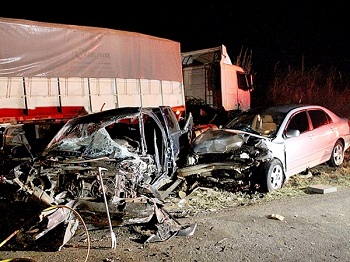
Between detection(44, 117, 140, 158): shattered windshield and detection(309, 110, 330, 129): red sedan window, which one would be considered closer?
detection(44, 117, 140, 158): shattered windshield

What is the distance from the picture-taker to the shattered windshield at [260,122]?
23.2 feet

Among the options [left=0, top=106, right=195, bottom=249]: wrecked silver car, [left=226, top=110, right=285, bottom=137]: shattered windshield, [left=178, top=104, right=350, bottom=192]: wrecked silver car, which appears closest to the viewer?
[left=0, top=106, right=195, bottom=249]: wrecked silver car

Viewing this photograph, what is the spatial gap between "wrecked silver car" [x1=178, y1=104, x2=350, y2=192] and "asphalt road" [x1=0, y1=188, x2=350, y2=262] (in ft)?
3.13

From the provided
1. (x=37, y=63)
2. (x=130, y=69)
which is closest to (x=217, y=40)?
(x=130, y=69)

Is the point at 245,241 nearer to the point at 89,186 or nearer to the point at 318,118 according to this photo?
the point at 89,186

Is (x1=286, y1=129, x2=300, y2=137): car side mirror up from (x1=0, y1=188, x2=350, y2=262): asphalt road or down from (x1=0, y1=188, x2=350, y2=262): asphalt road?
up

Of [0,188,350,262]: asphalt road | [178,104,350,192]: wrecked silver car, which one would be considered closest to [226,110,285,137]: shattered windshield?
[178,104,350,192]: wrecked silver car

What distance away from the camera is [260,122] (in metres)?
7.48

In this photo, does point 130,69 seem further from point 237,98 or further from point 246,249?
point 246,249

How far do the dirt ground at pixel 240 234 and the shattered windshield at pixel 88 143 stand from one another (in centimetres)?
108

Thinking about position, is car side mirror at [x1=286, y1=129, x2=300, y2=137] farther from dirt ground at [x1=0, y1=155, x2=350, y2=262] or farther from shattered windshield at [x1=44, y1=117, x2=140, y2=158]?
shattered windshield at [x1=44, y1=117, x2=140, y2=158]

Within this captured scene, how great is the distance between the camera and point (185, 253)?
411cm

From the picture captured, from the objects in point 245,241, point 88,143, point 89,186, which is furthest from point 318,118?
point 89,186

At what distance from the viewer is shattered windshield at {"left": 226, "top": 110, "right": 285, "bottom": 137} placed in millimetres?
7070
